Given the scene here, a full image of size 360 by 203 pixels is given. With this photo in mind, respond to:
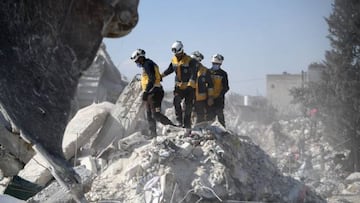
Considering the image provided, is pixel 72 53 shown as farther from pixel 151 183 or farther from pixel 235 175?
pixel 235 175

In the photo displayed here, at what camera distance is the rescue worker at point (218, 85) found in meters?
9.89

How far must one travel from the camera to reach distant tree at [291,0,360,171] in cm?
1872

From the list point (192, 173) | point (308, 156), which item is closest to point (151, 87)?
point (192, 173)

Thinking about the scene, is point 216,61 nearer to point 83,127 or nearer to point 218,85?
point 218,85

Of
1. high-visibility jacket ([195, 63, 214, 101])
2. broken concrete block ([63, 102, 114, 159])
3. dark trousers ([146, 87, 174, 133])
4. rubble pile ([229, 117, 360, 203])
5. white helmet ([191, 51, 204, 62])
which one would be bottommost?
rubble pile ([229, 117, 360, 203])

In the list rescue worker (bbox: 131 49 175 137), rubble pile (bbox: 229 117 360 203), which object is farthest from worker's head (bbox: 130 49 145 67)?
rubble pile (bbox: 229 117 360 203)

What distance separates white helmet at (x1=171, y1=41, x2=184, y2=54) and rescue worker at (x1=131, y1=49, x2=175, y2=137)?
0.56 meters

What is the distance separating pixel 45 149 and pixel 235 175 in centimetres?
578

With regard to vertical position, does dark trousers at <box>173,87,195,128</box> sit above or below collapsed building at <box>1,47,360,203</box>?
above

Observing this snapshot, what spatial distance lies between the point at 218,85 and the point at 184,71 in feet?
2.85

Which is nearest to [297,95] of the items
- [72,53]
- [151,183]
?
[151,183]

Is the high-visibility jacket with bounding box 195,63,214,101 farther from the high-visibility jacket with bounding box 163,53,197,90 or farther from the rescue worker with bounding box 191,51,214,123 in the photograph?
the high-visibility jacket with bounding box 163,53,197,90

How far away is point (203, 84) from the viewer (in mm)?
9586

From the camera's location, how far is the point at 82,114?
9.90 meters
